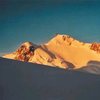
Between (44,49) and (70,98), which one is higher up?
(44,49)

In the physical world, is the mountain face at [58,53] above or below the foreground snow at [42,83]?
above

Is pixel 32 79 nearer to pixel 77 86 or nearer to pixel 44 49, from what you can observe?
pixel 77 86

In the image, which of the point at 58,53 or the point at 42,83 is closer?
the point at 42,83

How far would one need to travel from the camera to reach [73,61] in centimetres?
7725

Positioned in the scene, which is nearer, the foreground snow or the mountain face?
the foreground snow

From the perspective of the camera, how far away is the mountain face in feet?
248

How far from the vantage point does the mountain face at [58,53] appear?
7550 cm

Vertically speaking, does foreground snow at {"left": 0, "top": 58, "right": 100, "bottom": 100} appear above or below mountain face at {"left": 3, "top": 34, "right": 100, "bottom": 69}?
below

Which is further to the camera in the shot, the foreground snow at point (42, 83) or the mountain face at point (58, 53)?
the mountain face at point (58, 53)

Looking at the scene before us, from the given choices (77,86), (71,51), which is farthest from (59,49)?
(77,86)

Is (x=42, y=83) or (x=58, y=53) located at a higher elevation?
(x=58, y=53)

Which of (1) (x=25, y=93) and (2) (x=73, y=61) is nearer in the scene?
(1) (x=25, y=93)

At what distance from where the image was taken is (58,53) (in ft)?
268

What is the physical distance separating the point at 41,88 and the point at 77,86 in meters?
0.39
